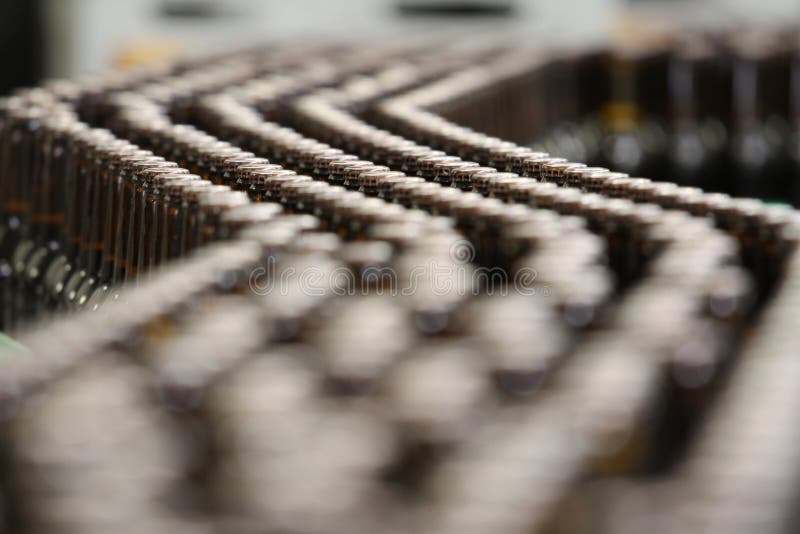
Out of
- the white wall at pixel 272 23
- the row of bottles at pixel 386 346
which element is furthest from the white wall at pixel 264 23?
the row of bottles at pixel 386 346

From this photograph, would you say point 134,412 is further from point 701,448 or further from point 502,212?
point 502,212

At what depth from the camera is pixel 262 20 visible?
798 cm

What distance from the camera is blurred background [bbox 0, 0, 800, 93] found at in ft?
25.4

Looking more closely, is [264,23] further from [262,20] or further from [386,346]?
[386,346]

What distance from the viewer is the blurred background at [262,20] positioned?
25.4 ft

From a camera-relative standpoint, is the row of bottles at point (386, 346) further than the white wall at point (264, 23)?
No

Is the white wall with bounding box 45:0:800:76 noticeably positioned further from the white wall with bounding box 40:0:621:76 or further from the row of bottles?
the row of bottles

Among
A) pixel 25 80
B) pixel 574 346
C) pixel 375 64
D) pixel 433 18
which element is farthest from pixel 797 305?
pixel 25 80

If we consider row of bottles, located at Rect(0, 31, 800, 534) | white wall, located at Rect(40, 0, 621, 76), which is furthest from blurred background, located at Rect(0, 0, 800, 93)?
row of bottles, located at Rect(0, 31, 800, 534)

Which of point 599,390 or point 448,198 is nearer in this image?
point 599,390

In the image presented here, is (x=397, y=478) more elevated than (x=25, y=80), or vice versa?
(x=397, y=478)

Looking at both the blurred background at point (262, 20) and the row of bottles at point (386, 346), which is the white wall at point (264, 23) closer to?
the blurred background at point (262, 20)

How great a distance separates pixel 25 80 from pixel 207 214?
7301mm

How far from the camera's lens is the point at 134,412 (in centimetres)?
102
